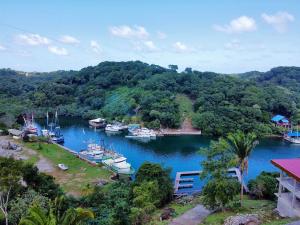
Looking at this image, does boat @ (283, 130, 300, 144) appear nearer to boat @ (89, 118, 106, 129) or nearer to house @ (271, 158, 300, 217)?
boat @ (89, 118, 106, 129)

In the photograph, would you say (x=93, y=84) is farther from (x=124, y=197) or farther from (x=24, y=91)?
(x=124, y=197)

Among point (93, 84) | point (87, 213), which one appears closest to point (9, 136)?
point (93, 84)

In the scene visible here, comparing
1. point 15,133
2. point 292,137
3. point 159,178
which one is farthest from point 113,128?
point 159,178

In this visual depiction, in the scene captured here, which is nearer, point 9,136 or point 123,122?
point 9,136

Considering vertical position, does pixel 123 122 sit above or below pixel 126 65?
below

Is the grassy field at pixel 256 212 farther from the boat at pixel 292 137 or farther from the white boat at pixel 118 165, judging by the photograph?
the boat at pixel 292 137

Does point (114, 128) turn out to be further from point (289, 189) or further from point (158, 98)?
point (289, 189)

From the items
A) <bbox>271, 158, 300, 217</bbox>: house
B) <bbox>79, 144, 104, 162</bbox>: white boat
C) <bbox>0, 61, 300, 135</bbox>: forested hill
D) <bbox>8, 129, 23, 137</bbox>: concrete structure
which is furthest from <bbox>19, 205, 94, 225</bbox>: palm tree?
<bbox>0, 61, 300, 135</bbox>: forested hill
